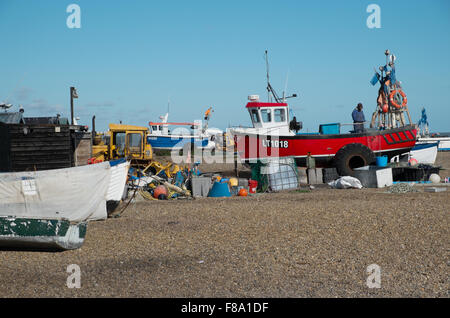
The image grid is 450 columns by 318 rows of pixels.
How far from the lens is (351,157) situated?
1684cm

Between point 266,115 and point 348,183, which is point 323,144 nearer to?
point 266,115

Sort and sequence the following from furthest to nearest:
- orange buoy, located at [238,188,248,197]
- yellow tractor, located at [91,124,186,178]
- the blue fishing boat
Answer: the blue fishing boat < yellow tractor, located at [91,124,186,178] < orange buoy, located at [238,188,248,197]

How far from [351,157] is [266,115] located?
3.66 m

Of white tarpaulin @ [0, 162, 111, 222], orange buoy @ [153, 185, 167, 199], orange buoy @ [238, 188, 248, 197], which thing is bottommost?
orange buoy @ [238, 188, 248, 197]

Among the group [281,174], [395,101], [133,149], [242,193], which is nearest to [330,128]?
[395,101]

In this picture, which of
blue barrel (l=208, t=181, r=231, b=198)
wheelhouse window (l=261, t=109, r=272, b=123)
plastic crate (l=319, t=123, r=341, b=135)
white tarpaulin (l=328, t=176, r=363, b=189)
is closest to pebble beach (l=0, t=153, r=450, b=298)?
blue barrel (l=208, t=181, r=231, b=198)

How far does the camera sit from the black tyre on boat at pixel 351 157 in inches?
662

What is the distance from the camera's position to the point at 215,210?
11.1m

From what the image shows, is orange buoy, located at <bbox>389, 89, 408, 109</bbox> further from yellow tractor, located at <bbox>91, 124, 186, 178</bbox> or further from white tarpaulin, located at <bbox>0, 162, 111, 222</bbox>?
white tarpaulin, located at <bbox>0, 162, 111, 222</bbox>

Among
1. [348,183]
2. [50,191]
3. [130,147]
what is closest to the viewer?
[50,191]

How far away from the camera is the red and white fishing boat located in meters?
16.9

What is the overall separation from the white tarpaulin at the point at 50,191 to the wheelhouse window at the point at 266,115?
32.4 ft

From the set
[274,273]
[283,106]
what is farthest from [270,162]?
[274,273]
